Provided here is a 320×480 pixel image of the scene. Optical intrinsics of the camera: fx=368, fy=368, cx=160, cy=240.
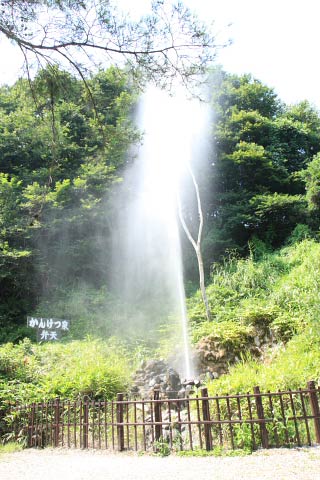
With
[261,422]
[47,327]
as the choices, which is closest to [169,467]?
[261,422]

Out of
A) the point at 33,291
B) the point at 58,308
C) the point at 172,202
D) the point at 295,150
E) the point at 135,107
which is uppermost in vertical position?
the point at 135,107

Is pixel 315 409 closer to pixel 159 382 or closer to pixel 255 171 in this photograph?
pixel 159 382

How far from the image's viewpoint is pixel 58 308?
11.6 m

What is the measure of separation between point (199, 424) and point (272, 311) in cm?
438

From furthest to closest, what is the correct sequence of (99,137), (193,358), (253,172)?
(253,172) → (193,358) → (99,137)

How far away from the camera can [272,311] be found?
8086mm

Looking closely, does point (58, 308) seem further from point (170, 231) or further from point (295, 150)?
point (295, 150)

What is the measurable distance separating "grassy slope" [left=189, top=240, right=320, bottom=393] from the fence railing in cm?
52

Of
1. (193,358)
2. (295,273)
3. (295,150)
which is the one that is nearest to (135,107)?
(295,150)

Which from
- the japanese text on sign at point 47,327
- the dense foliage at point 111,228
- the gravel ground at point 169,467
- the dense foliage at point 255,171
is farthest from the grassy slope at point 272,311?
the japanese text on sign at point 47,327

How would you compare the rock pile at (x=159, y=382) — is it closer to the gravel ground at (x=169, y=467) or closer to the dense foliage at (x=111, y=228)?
the dense foliage at (x=111, y=228)

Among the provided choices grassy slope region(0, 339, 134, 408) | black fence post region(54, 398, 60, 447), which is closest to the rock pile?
grassy slope region(0, 339, 134, 408)

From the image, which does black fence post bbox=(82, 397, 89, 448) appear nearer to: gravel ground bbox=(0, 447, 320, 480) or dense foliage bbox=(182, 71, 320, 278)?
gravel ground bbox=(0, 447, 320, 480)

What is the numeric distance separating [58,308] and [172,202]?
5.74m
